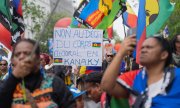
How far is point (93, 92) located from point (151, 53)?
146 cm

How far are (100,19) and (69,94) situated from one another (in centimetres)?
593

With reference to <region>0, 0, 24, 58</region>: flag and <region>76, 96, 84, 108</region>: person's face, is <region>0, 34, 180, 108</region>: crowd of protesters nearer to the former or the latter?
<region>76, 96, 84, 108</region>: person's face

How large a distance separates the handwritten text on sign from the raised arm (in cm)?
356

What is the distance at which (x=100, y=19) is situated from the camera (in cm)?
983

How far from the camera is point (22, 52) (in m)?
3.91

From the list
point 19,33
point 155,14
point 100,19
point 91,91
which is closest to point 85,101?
point 91,91

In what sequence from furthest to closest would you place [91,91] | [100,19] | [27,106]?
[100,19] → [91,91] → [27,106]

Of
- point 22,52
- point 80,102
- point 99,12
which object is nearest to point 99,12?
point 99,12

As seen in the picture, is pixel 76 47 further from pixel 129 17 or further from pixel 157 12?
pixel 129 17

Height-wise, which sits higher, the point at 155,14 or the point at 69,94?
the point at 155,14

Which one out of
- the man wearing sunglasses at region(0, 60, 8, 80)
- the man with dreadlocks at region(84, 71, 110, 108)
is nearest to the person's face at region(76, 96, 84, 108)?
the man with dreadlocks at region(84, 71, 110, 108)

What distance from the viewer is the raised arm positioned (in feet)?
13.6

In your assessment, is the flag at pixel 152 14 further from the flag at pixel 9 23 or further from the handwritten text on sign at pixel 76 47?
the flag at pixel 9 23

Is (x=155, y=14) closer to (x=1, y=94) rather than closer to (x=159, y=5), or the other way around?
(x=159, y=5)
